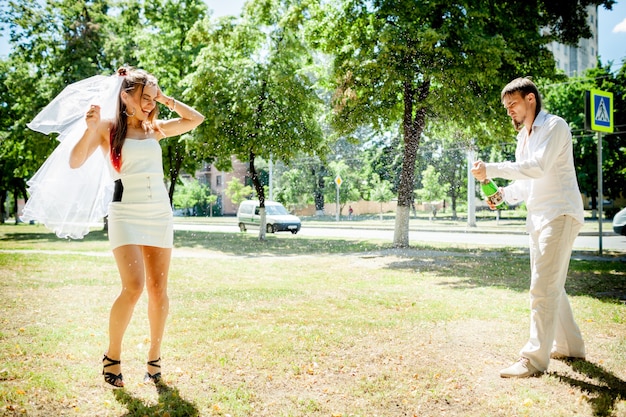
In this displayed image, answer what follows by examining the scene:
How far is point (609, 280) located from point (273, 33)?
1565 cm

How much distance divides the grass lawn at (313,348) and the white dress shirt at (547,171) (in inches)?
54.6

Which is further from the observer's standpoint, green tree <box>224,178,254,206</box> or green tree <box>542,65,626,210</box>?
green tree <box>224,178,254,206</box>

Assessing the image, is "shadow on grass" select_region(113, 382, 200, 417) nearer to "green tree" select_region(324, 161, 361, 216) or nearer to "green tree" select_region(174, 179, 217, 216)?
"green tree" select_region(324, 161, 361, 216)

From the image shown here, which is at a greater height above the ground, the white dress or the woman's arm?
the woman's arm

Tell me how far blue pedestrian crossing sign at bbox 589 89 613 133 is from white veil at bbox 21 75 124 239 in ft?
37.0

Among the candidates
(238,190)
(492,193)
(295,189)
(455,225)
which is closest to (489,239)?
(455,225)

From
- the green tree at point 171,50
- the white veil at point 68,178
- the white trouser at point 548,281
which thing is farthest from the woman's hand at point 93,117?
the green tree at point 171,50

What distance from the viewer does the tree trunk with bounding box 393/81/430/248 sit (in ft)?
49.1

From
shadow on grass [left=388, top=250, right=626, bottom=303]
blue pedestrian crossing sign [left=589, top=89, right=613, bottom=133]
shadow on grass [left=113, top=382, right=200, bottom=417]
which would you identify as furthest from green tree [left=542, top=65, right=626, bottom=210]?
shadow on grass [left=113, top=382, right=200, bottom=417]

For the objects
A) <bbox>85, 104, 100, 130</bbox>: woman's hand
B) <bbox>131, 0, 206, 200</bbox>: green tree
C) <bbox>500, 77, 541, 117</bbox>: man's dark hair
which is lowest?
<bbox>85, 104, 100, 130</bbox>: woman's hand

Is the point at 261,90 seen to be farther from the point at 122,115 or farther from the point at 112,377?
the point at 112,377

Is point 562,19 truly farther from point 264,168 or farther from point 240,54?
point 264,168

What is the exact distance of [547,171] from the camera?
3.93 metres

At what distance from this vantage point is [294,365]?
14.0ft
